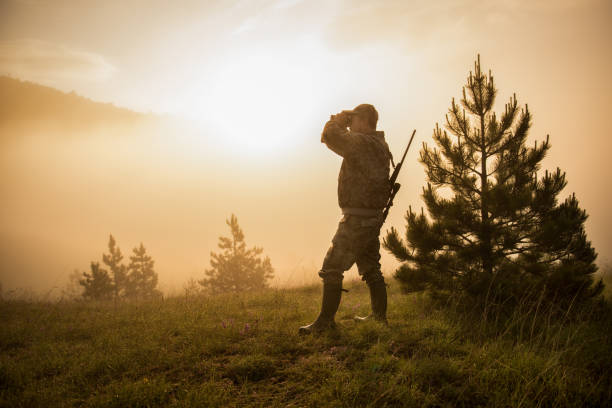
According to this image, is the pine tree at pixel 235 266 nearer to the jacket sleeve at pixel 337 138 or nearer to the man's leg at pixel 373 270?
the man's leg at pixel 373 270

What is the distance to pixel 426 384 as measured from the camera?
2764 mm

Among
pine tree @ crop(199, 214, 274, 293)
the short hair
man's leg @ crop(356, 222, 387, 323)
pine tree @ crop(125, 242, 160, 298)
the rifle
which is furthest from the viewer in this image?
pine tree @ crop(125, 242, 160, 298)

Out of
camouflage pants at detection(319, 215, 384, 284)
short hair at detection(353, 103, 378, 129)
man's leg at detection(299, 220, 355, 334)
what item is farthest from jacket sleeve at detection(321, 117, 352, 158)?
man's leg at detection(299, 220, 355, 334)

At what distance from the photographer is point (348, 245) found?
4383 millimetres

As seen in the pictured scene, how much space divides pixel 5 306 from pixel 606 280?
15.9 m

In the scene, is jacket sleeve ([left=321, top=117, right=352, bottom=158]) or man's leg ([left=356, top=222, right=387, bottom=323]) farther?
man's leg ([left=356, top=222, right=387, bottom=323])

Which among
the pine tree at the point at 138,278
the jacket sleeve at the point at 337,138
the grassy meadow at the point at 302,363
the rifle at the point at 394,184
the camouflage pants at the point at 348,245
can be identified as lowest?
the pine tree at the point at 138,278

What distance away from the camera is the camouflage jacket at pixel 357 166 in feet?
14.4

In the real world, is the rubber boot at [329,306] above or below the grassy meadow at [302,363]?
above

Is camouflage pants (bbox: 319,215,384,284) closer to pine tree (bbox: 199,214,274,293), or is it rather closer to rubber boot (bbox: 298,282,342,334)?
rubber boot (bbox: 298,282,342,334)

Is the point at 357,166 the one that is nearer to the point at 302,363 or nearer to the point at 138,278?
the point at 302,363

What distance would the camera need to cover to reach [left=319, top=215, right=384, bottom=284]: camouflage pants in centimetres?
430

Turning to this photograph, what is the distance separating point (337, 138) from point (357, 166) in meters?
0.51

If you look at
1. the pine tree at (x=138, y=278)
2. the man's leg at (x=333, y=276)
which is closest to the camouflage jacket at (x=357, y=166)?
the man's leg at (x=333, y=276)
